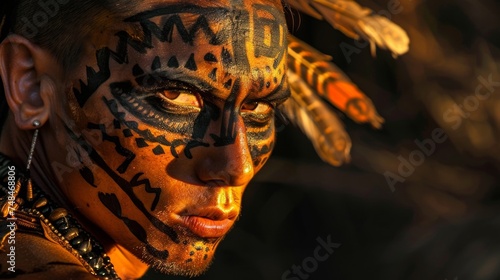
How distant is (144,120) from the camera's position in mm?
2420

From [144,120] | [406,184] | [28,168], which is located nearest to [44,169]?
[28,168]

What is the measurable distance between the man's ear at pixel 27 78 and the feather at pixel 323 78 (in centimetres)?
93

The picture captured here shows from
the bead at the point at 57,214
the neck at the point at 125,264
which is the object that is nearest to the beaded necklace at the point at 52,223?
the bead at the point at 57,214

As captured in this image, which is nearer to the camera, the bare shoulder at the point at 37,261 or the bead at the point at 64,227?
the bare shoulder at the point at 37,261

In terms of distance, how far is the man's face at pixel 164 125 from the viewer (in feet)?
7.91

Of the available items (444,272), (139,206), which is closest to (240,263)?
(444,272)

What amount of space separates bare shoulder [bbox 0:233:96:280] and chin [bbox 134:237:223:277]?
236 mm

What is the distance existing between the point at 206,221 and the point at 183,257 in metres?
0.10

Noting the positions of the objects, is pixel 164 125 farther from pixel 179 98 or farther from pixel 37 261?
pixel 37 261

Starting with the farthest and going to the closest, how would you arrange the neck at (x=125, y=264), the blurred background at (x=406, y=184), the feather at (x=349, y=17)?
the blurred background at (x=406, y=184) < the feather at (x=349, y=17) < the neck at (x=125, y=264)

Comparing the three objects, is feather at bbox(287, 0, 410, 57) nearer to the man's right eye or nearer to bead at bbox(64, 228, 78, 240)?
the man's right eye

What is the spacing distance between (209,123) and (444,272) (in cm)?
225

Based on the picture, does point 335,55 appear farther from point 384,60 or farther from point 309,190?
point 309,190

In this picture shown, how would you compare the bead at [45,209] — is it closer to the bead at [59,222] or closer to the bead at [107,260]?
the bead at [59,222]
